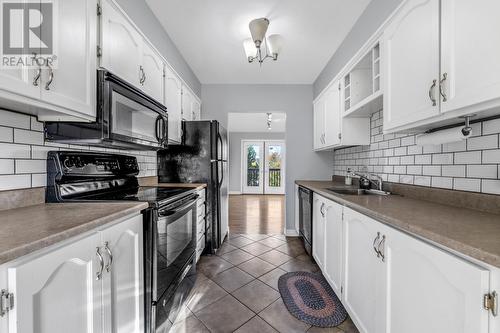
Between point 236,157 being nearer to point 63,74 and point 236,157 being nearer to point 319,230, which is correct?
point 319,230

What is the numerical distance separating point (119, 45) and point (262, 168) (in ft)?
22.5

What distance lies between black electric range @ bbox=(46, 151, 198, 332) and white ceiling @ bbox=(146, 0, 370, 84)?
1479 millimetres

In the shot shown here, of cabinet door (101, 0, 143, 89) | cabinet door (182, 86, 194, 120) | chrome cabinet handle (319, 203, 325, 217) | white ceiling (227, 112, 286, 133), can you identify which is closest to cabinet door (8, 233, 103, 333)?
cabinet door (101, 0, 143, 89)

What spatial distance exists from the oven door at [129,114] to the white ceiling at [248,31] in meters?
0.98

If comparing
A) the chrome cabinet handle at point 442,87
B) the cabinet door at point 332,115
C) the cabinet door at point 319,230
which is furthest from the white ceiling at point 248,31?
the cabinet door at point 319,230

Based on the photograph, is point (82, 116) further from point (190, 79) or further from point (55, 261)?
point (190, 79)

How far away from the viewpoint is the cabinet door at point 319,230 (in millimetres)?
2068

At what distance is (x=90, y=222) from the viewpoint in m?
0.86

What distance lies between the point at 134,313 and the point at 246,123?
5848 mm

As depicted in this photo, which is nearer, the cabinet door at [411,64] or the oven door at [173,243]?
the cabinet door at [411,64]

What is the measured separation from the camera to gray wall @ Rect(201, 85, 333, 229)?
3615 mm

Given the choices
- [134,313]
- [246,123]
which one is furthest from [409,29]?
[246,123]

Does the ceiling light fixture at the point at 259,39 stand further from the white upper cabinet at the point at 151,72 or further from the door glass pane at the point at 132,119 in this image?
the door glass pane at the point at 132,119

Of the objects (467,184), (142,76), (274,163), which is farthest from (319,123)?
(274,163)
